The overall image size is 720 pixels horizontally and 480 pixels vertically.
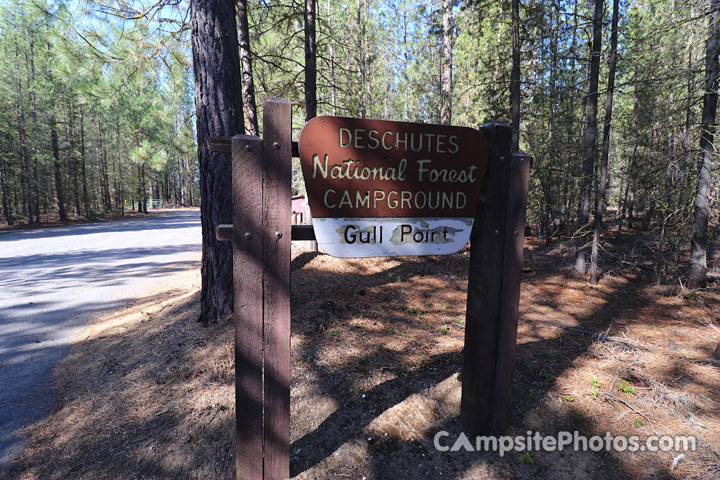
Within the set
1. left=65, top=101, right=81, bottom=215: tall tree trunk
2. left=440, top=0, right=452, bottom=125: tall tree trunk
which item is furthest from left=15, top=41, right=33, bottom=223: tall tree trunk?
left=440, top=0, right=452, bottom=125: tall tree trunk

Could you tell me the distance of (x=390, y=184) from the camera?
2.21m

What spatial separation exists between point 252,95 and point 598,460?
8.00 meters

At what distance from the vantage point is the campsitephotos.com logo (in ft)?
8.04

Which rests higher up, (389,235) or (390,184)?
(390,184)

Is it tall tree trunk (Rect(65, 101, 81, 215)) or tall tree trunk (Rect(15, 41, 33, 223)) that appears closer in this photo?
tall tree trunk (Rect(15, 41, 33, 223))

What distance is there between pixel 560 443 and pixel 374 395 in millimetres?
1478

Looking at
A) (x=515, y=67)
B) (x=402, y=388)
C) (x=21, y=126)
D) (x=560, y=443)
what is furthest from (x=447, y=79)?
(x=21, y=126)

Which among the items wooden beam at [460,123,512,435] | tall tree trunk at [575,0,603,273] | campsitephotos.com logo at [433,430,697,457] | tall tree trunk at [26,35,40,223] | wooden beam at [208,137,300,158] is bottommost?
campsitephotos.com logo at [433,430,697,457]

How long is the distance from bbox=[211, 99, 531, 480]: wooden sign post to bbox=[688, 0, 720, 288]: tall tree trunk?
5.62 metres

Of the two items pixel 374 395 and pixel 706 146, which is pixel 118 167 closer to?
pixel 374 395

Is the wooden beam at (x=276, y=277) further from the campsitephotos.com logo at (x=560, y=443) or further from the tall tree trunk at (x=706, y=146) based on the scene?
the tall tree trunk at (x=706, y=146)

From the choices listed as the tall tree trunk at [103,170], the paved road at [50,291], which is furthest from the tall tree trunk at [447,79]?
the tall tree trunk at [103,170]

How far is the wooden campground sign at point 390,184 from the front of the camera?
2070 mm

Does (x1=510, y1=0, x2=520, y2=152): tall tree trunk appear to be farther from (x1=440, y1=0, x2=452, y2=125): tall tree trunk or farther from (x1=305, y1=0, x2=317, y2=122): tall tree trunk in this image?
(x1=305, y1=0, x2=317, y2=122): tall tree trunk
